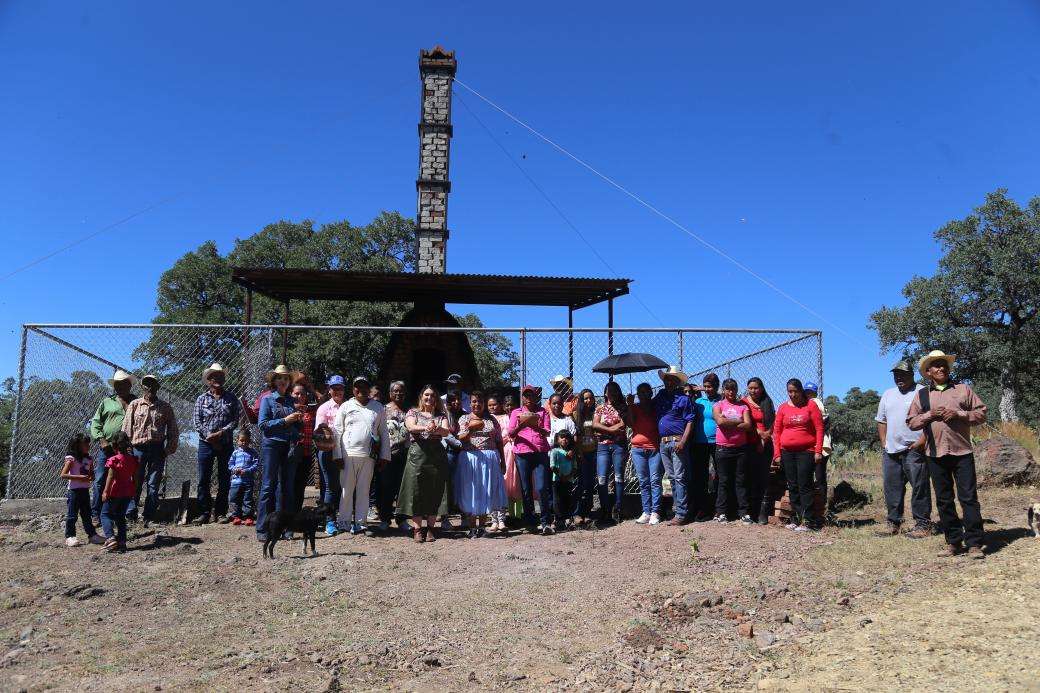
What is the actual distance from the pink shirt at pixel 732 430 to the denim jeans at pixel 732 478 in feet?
0.18

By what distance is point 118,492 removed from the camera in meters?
7.04

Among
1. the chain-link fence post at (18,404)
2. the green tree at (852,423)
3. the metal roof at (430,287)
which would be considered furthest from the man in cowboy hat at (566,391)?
the green tree at (852,423)

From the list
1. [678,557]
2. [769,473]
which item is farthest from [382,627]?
[769,473]

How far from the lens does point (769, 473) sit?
26.7 feet

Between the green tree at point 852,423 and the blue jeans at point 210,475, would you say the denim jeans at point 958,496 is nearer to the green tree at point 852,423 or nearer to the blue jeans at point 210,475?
the blue jeans at point 210,475

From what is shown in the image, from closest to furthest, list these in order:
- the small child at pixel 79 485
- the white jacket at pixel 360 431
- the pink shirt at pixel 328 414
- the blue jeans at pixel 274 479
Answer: the small child at pixel 79 485
the blue jeans at pixel 274 479
the white jacket at pixel 360 431
the pink shirt at pixel 328 414

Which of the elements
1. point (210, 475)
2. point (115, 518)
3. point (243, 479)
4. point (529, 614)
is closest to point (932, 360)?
point (529, 614)

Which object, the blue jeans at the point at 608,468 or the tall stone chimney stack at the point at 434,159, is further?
the tall stone chimney stack at the point at 434,159

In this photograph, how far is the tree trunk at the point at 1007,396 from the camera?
2109cm

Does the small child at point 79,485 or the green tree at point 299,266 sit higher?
the green tree at point 299,266

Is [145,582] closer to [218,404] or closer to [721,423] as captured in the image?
[218,404]

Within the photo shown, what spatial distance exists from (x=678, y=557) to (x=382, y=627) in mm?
2942

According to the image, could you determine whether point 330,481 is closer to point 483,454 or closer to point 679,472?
point 483,454

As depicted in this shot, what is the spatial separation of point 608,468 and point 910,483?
3.09 m
